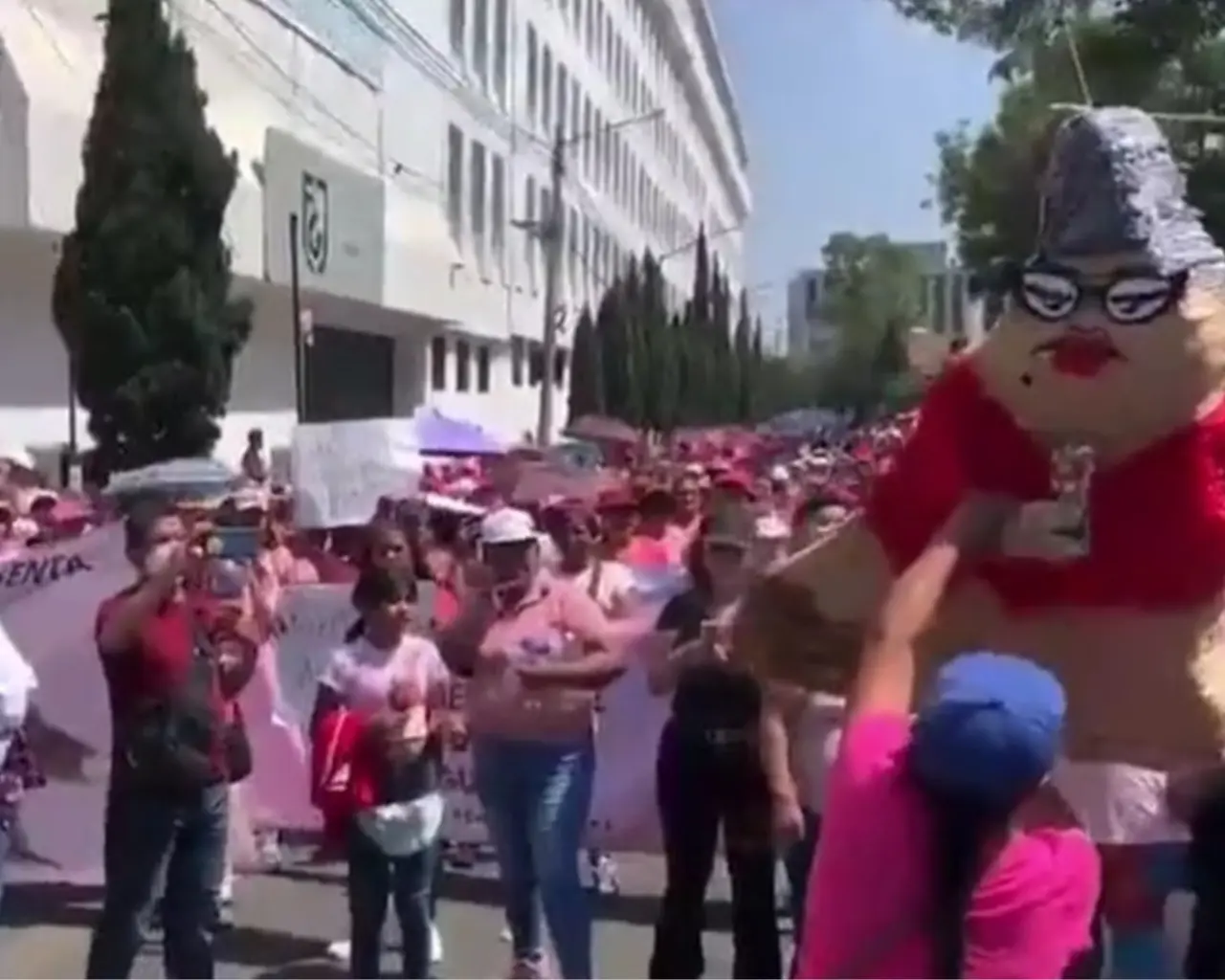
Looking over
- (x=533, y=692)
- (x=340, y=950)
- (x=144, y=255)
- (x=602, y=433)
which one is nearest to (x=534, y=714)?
(x=533, y=692)

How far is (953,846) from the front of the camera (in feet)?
11.6

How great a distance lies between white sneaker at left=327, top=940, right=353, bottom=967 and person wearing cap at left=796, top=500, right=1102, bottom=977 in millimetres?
5356

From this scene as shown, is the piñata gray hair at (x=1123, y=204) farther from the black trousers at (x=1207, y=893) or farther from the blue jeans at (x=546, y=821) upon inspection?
the blue jeans at (x=546, y=821)

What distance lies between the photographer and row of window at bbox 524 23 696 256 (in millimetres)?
58406

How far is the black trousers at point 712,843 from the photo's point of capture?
7.18m

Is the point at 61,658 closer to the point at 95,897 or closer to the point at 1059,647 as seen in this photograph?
the point at 95,897

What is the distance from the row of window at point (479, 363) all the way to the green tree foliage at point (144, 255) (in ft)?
73.1

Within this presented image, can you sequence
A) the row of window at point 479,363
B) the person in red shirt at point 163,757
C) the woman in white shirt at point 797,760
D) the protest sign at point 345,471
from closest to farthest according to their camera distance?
the woman in white shirt at point 797,760, the person in red shirt at point 163,757, the protest sign at point 345,471, the row of window at point 479,363

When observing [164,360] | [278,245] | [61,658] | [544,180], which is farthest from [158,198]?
[544,180]

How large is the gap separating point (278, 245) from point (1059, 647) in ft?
83.9

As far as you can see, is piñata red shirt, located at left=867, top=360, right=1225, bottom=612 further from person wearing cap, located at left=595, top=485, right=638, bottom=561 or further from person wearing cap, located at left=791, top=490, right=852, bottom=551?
person wearing cap, located at left=595, top=485, right=638, bottom=561

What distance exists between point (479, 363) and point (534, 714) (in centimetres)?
4389

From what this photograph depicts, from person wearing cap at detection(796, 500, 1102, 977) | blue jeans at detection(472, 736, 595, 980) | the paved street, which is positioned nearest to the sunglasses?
person wearing cap at detection(796, 500, 1102, 977)

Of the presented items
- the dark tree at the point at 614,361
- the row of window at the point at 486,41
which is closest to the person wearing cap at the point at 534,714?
the row of window at the point at 486,41
